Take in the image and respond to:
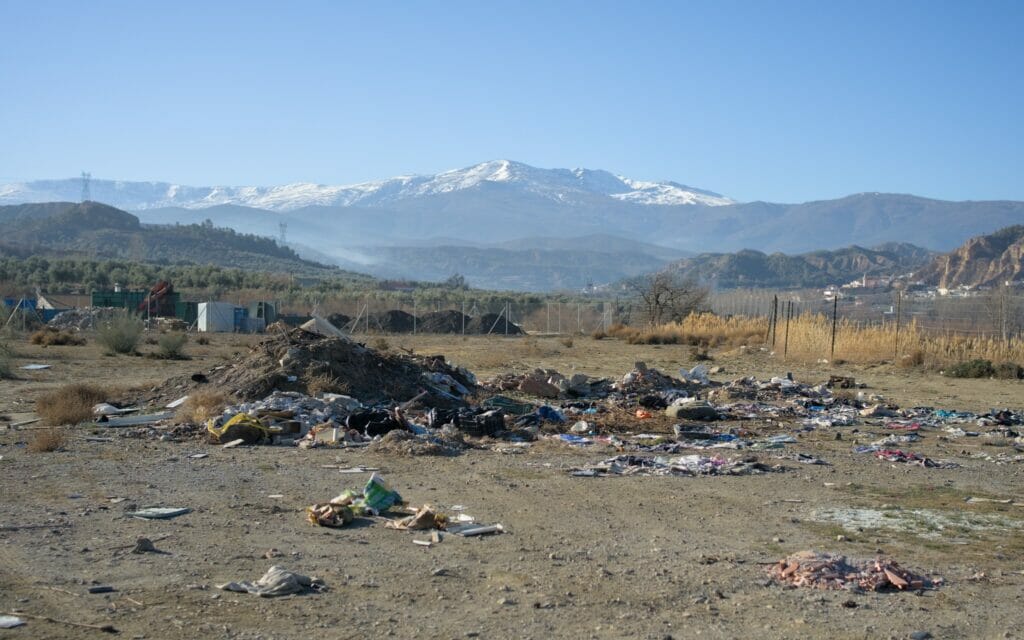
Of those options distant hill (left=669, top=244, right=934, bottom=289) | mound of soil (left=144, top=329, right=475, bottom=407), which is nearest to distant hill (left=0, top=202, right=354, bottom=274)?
distant hill (left=669, top=244, right=934, bottom=289)

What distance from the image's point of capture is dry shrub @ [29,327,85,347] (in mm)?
36031

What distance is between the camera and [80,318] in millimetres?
47156

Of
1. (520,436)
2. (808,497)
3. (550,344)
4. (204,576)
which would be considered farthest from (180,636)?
(550,344)

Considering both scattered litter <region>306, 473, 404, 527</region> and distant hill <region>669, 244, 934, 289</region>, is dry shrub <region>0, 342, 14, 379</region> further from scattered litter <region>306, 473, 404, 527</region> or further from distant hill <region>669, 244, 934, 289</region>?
distant hill <region>669, 244, 934, 289</region>

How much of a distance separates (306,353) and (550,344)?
86.7 feet

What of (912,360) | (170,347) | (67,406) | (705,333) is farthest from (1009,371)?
(170,347)

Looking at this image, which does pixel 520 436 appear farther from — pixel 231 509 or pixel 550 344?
pixel 550 344

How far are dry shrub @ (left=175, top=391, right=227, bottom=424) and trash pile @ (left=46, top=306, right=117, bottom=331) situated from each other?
29858 mm

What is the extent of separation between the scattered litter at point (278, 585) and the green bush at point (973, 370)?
77.2 feet

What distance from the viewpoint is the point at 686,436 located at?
16.3 m

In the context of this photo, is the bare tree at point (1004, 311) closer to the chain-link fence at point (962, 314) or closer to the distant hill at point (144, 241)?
the chain-link fence at point (962, 314)

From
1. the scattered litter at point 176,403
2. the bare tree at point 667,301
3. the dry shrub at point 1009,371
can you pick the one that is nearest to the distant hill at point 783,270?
the bare tree at point 667,301

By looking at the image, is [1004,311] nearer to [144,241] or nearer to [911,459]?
[911,459]

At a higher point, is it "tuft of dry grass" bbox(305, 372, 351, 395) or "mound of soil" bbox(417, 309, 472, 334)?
"tuft of dry grass" bbox(305, 372, 351, 395)
